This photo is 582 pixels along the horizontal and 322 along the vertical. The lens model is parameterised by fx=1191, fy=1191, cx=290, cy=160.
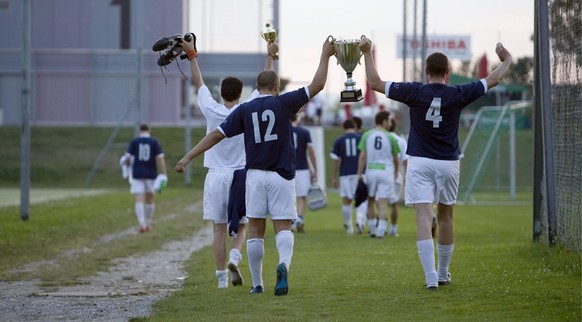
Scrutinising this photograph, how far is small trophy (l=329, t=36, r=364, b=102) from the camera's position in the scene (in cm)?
977

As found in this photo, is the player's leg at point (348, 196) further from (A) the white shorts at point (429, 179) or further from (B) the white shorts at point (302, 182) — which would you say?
(A) the white shorts at point (429, 179)

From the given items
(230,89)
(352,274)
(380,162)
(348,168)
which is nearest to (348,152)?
(348,168)

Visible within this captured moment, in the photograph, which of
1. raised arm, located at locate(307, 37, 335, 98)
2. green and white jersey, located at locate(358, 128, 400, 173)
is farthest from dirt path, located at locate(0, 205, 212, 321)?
green and white jersey, located at locate(358, 128, 400, 173)

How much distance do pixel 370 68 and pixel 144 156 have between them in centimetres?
1235

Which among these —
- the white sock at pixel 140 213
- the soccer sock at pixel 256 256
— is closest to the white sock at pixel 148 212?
the white sock at pixel 140 213

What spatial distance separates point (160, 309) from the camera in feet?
30.4

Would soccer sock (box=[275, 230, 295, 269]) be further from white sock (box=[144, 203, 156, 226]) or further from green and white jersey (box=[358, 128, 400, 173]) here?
white sock (box=[144, 203, 156, 226])

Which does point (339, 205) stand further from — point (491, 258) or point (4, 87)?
point (4, 87)

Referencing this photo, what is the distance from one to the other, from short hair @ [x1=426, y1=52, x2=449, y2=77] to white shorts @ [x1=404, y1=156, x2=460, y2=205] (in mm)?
744

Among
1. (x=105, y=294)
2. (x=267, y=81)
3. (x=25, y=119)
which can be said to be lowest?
(x=105, y=294)

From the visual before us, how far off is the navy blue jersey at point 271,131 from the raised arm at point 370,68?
25.3 inches

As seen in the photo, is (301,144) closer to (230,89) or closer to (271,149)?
(230,89)

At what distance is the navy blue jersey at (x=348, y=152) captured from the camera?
19.8 m

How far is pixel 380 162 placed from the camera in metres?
18.3
